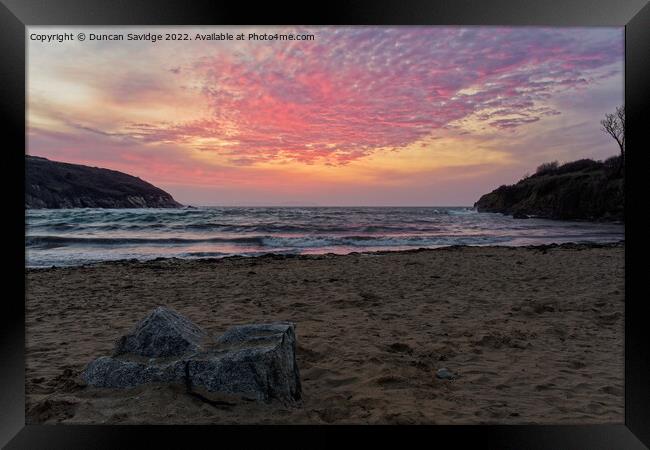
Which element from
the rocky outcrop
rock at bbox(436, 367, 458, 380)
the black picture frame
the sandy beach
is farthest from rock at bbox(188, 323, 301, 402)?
rock at bbox(436, 367, 458, 380)

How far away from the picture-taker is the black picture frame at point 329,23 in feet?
7.57

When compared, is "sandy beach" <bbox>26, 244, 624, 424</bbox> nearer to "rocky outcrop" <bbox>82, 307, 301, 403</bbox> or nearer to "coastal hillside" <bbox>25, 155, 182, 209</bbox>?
"rocky outcrop" <bbox>82, 307, 301, 403</bbox>

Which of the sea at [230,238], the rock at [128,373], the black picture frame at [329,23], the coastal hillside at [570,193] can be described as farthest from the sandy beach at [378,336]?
the coastal hillside at [570,193]

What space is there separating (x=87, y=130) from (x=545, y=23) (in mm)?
23017

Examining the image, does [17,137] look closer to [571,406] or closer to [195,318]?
[195,318]

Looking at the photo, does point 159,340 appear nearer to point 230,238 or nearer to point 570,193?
point 230,238

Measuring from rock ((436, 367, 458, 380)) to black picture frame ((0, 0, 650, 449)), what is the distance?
1108 mm

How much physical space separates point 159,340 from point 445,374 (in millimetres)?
2683

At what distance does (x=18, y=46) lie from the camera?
242cm

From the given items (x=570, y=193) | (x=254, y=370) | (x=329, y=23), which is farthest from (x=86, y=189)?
(x=570, y=193)

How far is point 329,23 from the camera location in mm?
2506

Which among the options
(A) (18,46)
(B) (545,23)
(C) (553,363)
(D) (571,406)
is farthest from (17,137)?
(C) (553,363)

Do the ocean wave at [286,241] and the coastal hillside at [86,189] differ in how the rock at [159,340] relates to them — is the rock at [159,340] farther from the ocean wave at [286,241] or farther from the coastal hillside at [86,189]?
the coastal hillside at [86,189]

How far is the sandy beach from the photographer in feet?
9.12
